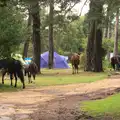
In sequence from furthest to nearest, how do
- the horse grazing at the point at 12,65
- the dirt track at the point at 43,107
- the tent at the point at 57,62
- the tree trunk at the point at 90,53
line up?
1. the tent at the point at 57,62
2. the tree trunk at the point at 90,53
3. the horse grazing at the point at 12,65
4. the dirt track at the point at 43,107

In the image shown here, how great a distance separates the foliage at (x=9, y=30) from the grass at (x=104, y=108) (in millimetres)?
8898

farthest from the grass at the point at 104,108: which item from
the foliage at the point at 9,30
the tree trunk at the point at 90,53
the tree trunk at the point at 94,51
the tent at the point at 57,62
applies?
the tent at the point at 57,62

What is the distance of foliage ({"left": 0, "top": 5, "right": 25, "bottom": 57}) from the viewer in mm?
24516

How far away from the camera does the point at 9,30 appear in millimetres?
24641

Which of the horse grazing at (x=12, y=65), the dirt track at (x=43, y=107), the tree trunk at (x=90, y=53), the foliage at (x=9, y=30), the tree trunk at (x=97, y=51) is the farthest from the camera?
the tree trunk at (x=90, y=53)

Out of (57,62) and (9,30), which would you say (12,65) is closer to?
(9,30)

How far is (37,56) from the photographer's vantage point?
40969 millimetres

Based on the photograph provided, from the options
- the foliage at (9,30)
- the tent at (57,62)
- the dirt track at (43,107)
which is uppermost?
the foliage at (9,30)

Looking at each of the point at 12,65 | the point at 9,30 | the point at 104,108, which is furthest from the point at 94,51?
the point at 104,108

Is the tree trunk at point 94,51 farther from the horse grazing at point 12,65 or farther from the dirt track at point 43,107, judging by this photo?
the dirt track at point 43,107

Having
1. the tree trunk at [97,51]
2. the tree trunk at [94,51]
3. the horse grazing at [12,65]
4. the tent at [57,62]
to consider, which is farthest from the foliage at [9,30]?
the tent at [57,62]

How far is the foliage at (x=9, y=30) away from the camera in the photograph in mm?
24516

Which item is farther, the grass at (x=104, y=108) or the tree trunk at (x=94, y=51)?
the tree trunk at (x=94, y=51)

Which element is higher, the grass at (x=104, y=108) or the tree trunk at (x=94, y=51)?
the tree trunk at (x=94, y=51)
